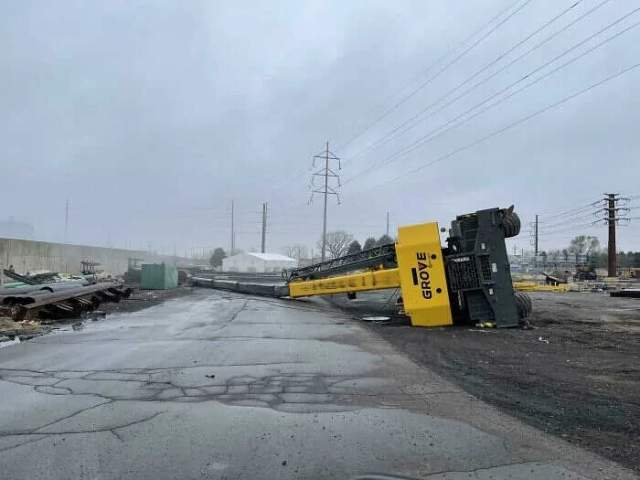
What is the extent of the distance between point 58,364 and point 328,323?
768cm

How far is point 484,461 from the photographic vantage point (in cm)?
418

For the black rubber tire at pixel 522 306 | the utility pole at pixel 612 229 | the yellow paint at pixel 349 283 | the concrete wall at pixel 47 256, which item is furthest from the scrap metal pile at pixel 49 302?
the utility pole at pixel 612 229

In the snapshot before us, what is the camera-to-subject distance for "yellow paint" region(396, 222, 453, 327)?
13.0m

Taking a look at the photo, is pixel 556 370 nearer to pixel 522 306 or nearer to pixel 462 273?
pixel 462 273

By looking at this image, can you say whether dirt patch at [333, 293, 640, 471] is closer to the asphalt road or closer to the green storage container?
the asphalt road

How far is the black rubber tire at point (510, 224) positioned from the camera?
12.9m

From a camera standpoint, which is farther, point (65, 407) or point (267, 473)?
point (65, 407)

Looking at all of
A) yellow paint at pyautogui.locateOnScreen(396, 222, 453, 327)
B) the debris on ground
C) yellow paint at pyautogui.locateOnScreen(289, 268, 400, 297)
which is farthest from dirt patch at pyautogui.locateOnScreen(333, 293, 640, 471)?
the debris on ground

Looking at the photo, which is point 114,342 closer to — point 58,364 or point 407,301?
point 58,364

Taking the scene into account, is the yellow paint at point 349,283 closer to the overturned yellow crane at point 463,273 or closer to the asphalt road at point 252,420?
the overturned yellow crane at point 463,273

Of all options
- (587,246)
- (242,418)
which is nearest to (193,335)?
(242,418)

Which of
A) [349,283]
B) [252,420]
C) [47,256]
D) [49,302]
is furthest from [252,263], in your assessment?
[252,420]

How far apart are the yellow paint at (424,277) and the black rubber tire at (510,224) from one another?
1.66 m

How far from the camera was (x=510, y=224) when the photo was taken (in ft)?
42.5
